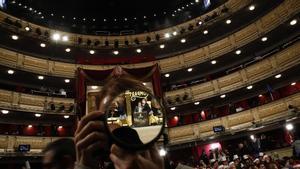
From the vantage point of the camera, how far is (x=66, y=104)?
70.5 feet

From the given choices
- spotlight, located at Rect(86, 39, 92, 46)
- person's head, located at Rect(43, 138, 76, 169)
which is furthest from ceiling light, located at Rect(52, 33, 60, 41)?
person's head, located at Rect(43, 138, 76, 169)

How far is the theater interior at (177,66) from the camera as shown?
18.6m

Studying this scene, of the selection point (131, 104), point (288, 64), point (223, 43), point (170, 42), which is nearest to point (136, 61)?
point (170, 42)

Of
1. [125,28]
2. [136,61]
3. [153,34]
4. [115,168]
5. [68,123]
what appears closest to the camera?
[115,168]

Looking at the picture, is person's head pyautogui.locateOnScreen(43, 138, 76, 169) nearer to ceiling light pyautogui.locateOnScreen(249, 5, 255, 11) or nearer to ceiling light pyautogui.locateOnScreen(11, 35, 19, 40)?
ceiling light pyautogui.locateOnScreen(11, 35, 19, 40)

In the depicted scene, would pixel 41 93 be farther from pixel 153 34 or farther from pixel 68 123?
pixel 153 34

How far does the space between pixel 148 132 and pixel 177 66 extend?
74.7 feet

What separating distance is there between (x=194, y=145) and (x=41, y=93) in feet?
39.4

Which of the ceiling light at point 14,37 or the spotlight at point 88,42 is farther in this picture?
the spotlight at point 88,42

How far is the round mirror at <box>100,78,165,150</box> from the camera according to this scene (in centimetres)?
112

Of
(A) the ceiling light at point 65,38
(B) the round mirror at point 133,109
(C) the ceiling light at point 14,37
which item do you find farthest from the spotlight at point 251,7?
(B) the round mirror at point 133,109

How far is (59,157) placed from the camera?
5.87ft

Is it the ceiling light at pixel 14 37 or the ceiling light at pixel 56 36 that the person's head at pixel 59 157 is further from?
the ceiling light at pixel 56 36

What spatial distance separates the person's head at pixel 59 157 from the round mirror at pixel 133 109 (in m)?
0.80
